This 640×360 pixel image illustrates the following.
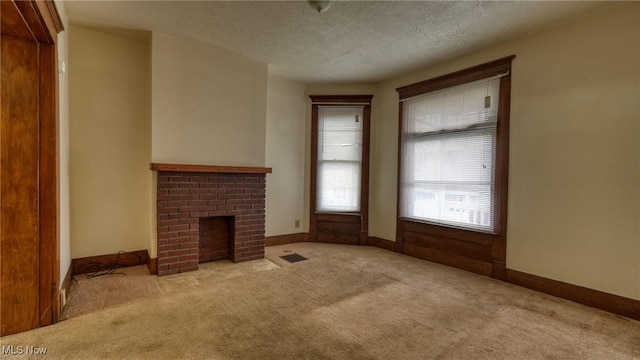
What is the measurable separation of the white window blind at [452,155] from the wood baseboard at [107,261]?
3.48 m

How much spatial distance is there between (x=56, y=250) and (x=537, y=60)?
456cm

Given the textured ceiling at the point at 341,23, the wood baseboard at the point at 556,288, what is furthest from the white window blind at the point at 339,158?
the wood baseboard at the point at 556,288

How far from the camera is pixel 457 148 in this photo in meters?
3.61

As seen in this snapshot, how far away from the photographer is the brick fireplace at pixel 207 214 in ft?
10.4

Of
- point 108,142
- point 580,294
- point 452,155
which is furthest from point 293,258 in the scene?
point 580,294

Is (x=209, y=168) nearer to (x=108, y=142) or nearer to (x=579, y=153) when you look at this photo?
(x=108, y=142)

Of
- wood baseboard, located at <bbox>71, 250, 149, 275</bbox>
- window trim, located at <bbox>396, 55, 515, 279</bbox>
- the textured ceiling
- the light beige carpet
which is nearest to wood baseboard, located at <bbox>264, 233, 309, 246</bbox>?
the light beige carpet

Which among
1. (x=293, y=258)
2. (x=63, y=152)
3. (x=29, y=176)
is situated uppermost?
(x=63, y=152)

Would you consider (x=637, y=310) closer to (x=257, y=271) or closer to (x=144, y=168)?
(x=257, y=271)

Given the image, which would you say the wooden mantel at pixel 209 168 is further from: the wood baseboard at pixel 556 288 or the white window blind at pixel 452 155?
the wood baseboard at pixel 556 288

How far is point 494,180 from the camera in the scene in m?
3.26

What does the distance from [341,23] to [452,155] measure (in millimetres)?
2067

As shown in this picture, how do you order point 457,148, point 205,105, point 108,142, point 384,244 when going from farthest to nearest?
point 384,244, point 457,148, point 205,105, point 108,142

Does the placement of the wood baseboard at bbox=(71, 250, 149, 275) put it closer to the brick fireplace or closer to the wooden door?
the brick fireplace
